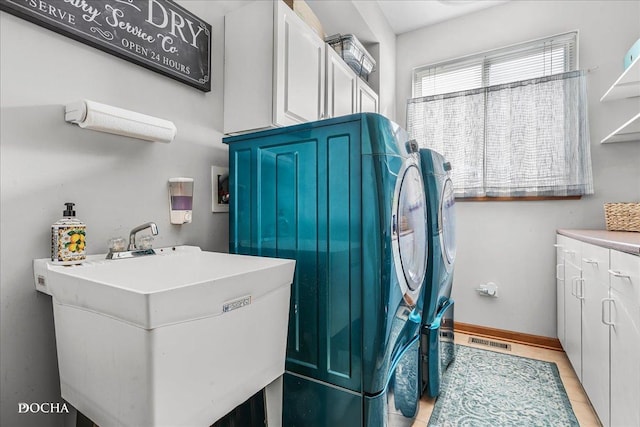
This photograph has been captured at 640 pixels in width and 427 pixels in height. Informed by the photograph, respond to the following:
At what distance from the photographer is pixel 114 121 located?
3.66ft

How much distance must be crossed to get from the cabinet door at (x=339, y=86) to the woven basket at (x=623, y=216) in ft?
6.23

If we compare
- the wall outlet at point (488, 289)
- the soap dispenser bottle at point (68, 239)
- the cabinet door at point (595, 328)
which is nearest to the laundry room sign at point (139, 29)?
the soap dispenser bottle at point (68, 239)

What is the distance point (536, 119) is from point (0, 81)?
130 inches

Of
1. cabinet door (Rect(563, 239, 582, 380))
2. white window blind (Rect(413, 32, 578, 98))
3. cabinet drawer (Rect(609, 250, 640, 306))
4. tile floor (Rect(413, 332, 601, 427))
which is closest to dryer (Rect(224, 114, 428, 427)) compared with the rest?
tile floor (Rect(413, 332, 601, 427))

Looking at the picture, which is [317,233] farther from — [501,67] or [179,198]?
[501,67]

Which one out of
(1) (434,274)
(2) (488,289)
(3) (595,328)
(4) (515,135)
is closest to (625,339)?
(3) (595,328)

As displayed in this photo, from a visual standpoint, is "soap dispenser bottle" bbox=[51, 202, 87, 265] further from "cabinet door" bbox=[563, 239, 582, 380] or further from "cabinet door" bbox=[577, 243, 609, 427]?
"cabinet door" bbox=[563, 239, 582, 380]

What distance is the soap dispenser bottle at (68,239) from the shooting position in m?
1.01

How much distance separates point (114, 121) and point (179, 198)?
41 cm

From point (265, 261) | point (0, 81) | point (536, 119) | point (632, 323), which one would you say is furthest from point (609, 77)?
point (0, 81)

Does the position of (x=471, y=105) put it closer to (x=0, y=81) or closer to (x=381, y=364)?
(x=381, y=364)

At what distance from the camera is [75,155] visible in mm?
1137

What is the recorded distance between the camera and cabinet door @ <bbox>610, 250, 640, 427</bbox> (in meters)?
1.17

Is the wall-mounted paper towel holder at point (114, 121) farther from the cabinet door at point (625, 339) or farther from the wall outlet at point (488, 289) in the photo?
the wall outlet at point (488, 289)
